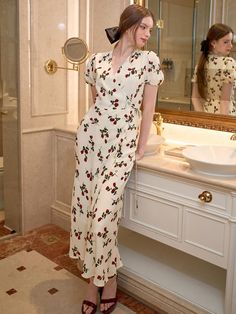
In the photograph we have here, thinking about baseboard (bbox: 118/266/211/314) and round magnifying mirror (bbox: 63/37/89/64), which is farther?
round magnifying mirror (bbox: 63/37/89/64)

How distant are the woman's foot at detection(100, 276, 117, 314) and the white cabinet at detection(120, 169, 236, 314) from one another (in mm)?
173

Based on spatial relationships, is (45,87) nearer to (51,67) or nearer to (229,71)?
(51,67)

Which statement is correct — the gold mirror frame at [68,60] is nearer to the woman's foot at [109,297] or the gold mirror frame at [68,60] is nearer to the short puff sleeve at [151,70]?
the short puff sleeve at [151,70]

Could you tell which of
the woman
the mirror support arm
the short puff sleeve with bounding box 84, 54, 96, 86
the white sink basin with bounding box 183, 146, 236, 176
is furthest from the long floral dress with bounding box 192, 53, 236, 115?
the mirror support arm

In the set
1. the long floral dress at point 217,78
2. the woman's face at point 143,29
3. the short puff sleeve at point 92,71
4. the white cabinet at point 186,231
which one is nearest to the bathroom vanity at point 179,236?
the white cabinet at point 186,231

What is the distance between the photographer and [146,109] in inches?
80.8

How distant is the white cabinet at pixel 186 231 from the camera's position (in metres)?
1.82

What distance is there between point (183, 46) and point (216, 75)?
29 centimetres

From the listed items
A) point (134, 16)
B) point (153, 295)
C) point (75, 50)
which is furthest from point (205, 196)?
point (75, 50)

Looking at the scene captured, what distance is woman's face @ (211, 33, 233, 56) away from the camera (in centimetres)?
222

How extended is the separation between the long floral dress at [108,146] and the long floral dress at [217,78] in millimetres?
458

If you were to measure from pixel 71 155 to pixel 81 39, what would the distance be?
84 cm

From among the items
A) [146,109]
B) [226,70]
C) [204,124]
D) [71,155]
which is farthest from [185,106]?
[71,155]

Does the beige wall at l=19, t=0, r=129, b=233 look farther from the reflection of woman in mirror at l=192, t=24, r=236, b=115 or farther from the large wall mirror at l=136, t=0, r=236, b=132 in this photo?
the reflection of woman in mirror at l=192, t=24, r=236, b=115
